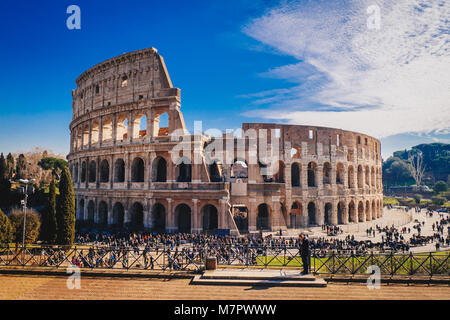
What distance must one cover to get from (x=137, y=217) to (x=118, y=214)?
82.3 inches

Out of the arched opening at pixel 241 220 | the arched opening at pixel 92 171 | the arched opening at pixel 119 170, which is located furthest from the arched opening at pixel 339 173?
the arched opening at pixel 92 171

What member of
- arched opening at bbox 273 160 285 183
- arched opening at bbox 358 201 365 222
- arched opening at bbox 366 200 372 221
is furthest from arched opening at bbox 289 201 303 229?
arched opening at bbox 366 200 372 221

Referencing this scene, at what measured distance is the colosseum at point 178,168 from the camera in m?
25.3

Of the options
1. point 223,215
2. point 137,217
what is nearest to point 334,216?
point 223,215

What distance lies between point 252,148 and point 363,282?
1750 centimetres

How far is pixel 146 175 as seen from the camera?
1038 inches

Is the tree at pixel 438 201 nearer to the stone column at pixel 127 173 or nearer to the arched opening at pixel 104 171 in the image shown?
the stone column at pixel 127 173

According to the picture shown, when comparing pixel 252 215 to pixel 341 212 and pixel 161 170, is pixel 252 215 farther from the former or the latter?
pixel 341 212

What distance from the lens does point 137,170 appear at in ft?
93.8

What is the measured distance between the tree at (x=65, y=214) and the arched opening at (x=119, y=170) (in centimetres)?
808

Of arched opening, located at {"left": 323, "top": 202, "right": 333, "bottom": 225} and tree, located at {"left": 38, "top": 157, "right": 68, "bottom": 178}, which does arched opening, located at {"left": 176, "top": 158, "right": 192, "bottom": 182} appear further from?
tree, located at {"left": 38, "top": 157, "right": 68, "bottom": 178}

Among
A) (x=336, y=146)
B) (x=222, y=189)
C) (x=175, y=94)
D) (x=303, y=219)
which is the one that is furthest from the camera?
(x=336, y=146)
